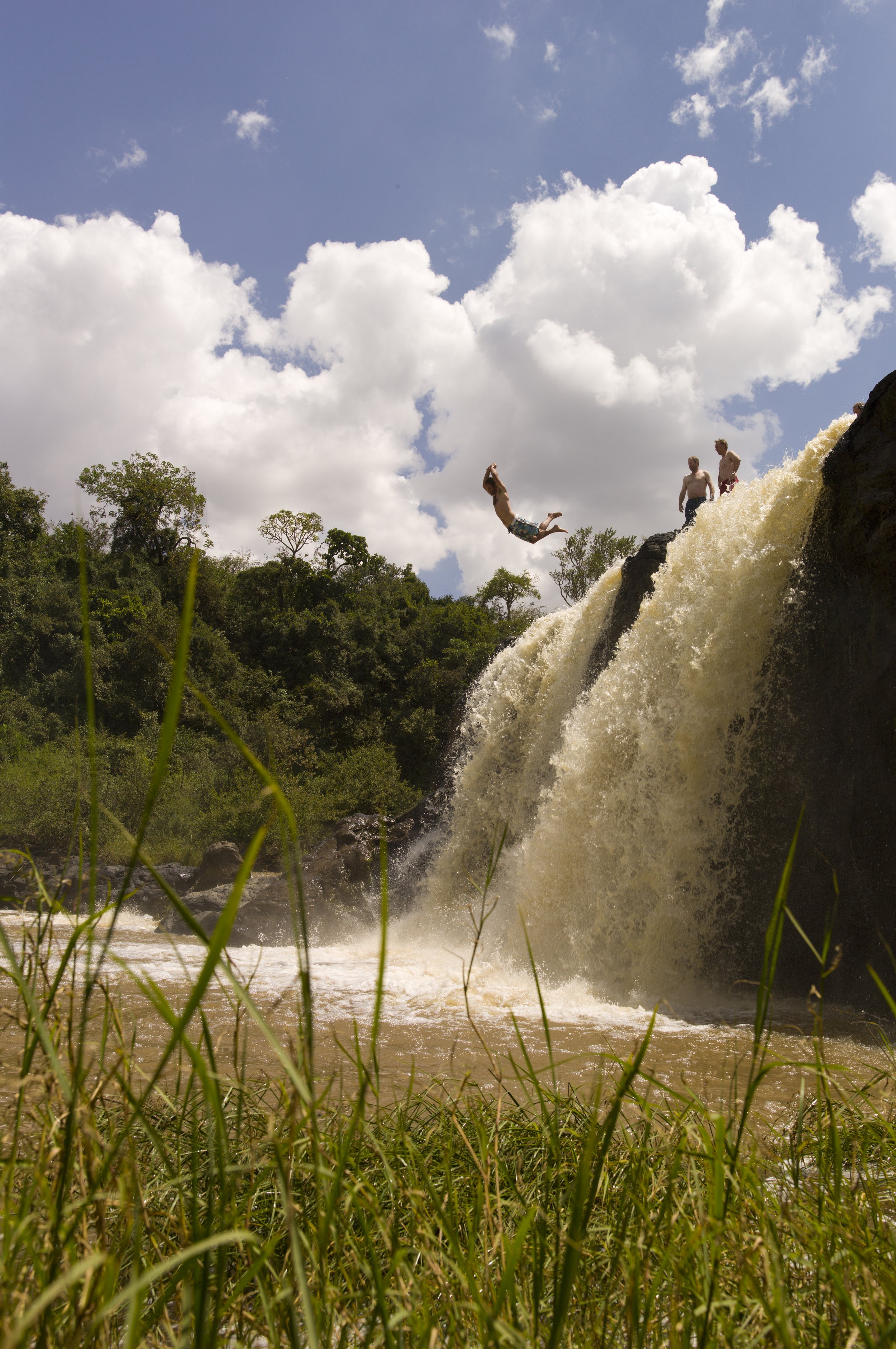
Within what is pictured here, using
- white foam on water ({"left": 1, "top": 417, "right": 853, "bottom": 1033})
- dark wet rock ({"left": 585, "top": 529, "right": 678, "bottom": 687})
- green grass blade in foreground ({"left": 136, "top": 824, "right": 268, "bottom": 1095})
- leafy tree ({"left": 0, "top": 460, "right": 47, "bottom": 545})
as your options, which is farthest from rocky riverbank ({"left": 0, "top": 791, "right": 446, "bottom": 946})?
leafy tree ({"left": 0, "top": 460, "right": 47, "bottom": 545})

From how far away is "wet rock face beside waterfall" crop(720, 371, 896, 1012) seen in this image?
260 inches

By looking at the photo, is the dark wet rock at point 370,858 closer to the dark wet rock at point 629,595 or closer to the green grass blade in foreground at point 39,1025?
the dark wet rock at point 629,595

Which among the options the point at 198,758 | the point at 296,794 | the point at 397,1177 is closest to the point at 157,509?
the point at 198,758

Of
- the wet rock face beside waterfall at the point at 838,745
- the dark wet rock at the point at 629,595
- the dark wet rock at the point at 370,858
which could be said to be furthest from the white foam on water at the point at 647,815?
the dark wet rock at the point at 370,858

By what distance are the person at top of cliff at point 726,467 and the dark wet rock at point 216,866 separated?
12352mm

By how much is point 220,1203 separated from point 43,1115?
45 centimetres

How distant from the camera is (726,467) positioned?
10.8m

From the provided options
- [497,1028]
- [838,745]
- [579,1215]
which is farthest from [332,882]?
[579,1215]

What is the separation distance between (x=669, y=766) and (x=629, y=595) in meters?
4.09

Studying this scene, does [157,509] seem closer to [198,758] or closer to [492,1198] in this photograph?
[198,758]

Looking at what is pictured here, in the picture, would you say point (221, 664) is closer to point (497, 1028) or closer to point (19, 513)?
point (19, 513)

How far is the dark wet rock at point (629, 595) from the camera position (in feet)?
35.2

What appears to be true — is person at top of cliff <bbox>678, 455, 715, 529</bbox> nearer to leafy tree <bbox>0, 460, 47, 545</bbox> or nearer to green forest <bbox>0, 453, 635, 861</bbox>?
green forest <bbox>0, 453, 635, 861</bbox>

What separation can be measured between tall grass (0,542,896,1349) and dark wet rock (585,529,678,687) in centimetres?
935
